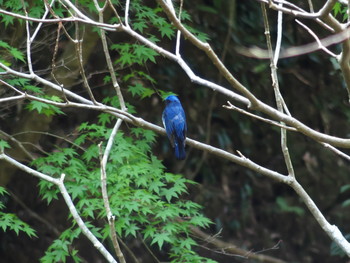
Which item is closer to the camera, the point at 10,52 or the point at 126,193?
the point at 126,193

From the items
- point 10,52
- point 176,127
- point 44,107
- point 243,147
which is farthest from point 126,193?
point 243,147

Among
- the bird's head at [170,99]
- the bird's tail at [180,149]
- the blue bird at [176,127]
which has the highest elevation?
the bird's head at [170,99]

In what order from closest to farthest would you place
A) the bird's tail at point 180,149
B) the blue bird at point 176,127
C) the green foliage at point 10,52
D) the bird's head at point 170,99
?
the green foliage at point 10,52, the blue bird at point 176,127, the bird's tail at point 180,149, the bird's head at point 170,99

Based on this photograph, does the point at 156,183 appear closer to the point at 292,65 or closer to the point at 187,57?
the point at 187,57

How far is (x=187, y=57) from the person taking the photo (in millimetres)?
8148

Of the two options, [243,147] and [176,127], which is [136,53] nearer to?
[176,127]

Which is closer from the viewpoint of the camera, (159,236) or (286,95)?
(159,236)

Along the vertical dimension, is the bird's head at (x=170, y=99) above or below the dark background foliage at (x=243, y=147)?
above

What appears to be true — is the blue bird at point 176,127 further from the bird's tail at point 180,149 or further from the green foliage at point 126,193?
the green foliage at point 126,193

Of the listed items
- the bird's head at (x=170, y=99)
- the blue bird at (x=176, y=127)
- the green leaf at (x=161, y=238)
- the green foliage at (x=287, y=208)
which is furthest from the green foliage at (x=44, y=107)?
the green foliage at (x=287, y=208)

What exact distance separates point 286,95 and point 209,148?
5426 millimetres

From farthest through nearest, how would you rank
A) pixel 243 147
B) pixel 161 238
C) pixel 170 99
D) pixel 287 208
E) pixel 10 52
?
pixel 287 208 < pixel 243 147 < pixel 170 99 < pixel 10 52 < pixel 161 238

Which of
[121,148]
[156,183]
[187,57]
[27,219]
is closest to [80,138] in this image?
[121,148]

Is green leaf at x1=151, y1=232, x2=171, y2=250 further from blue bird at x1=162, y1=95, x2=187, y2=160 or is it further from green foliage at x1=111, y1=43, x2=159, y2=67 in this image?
green foliage at x1=111, y1=43, x2=159, y2=67
